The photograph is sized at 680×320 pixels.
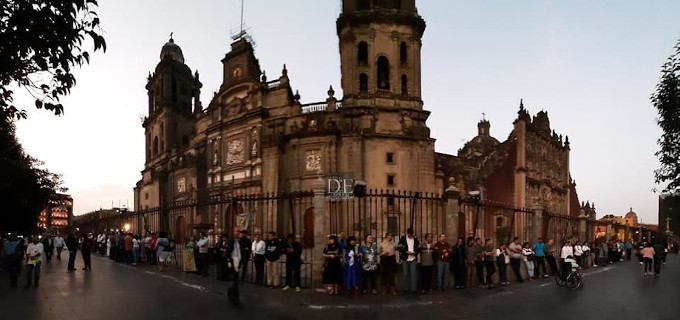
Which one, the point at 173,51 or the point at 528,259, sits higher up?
the point at 173,51

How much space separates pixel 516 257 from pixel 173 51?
152ft

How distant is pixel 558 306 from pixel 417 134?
23678mm

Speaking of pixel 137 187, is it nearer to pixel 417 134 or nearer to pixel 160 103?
pixel 160 103

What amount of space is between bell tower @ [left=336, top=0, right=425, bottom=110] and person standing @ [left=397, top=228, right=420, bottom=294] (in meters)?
21.9

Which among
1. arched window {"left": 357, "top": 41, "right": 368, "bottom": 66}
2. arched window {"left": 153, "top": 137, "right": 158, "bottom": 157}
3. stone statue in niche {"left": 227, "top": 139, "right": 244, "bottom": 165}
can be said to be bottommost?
stone statue in niche {"left": 227, "top": 139, "right": 244, "bottom": 165}

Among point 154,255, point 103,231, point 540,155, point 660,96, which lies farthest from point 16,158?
point 540,155

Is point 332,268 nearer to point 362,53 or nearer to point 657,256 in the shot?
point 657,256

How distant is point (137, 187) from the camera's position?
56406mm

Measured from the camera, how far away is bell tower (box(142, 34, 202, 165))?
50594 millimetres

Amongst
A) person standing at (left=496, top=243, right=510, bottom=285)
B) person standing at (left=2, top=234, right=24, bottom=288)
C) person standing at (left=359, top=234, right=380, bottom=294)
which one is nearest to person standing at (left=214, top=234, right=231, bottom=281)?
person standing at (left=359, top=234, right=380, bottom=294)

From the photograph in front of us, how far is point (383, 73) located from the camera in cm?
3491

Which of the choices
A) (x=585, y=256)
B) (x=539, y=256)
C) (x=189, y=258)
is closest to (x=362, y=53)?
(x=585, y=256)

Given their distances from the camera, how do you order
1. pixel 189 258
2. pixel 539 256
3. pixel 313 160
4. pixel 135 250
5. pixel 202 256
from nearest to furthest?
pixel 202 256 < pixel 539 256 < pixel 189 258 < pixel 135 250 < pixel 313 160

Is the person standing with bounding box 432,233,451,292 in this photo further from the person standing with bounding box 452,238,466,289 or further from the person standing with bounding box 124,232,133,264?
the person standing with bounding box 124,232,133,264
